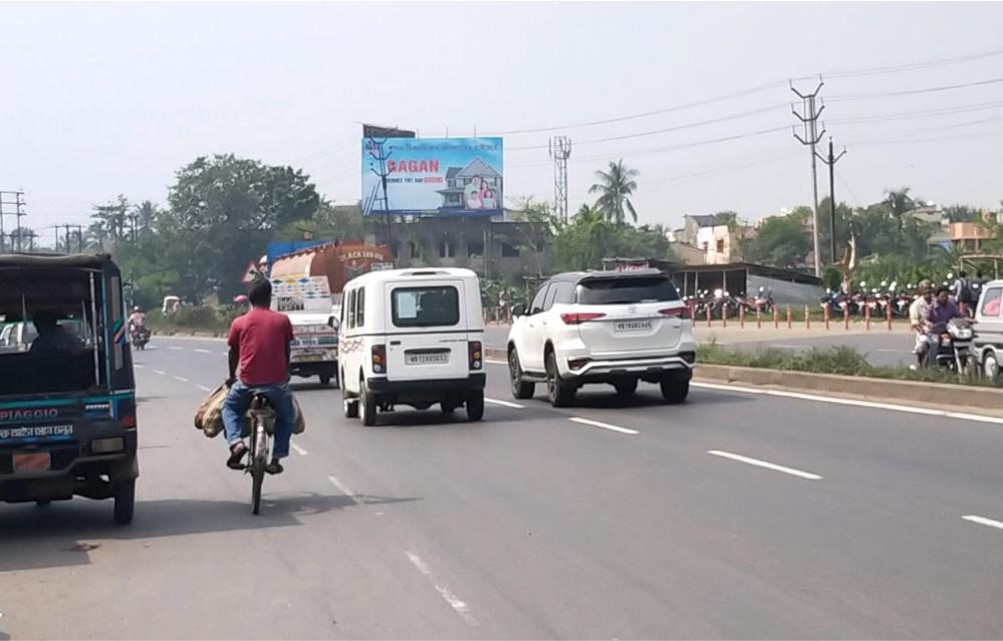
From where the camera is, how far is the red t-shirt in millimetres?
11539

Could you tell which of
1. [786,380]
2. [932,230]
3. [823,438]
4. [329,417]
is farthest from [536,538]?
[932,230]

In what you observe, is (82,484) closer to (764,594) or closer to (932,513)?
(764,594)

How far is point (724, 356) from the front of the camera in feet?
85.9

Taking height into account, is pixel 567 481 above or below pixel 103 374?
below

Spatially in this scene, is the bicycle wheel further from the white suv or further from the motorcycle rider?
the motorcycle rider

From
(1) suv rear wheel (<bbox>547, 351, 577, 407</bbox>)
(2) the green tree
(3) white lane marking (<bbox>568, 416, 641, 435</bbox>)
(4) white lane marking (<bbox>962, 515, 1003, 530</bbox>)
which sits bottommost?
(4) white lane marking (<bbox>962, 515, 1003, 530</bbox>)

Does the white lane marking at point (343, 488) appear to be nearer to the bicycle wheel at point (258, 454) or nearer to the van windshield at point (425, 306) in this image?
the bicycle wheel at point (258, 454)

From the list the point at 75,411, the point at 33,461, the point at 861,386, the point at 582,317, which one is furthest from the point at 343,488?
the point at 861,386

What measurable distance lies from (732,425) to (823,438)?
199 centimetres

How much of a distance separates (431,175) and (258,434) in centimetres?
7470

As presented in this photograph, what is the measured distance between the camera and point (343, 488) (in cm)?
1304

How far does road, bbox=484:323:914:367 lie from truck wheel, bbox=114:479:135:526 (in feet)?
63.2

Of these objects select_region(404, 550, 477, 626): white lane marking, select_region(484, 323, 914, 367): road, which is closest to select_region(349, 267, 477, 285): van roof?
select_region(404, 550, 477, 626): white lane marking

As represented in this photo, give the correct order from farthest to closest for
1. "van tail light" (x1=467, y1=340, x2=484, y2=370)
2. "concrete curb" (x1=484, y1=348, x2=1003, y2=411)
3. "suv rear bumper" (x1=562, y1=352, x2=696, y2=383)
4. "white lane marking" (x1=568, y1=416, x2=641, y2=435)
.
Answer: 1. "suv rear bumper" (x1=562, y1=352, x2=696, y2=383)
2. "van tail light" (x1=467, y1=340, x2=484, y2=370)
3. "concrete curb" (x1=484, y1=348, x2=1003, y2=411)
4. "white lane marking" (x1=568, y1=416, x2=641, y2=435)
